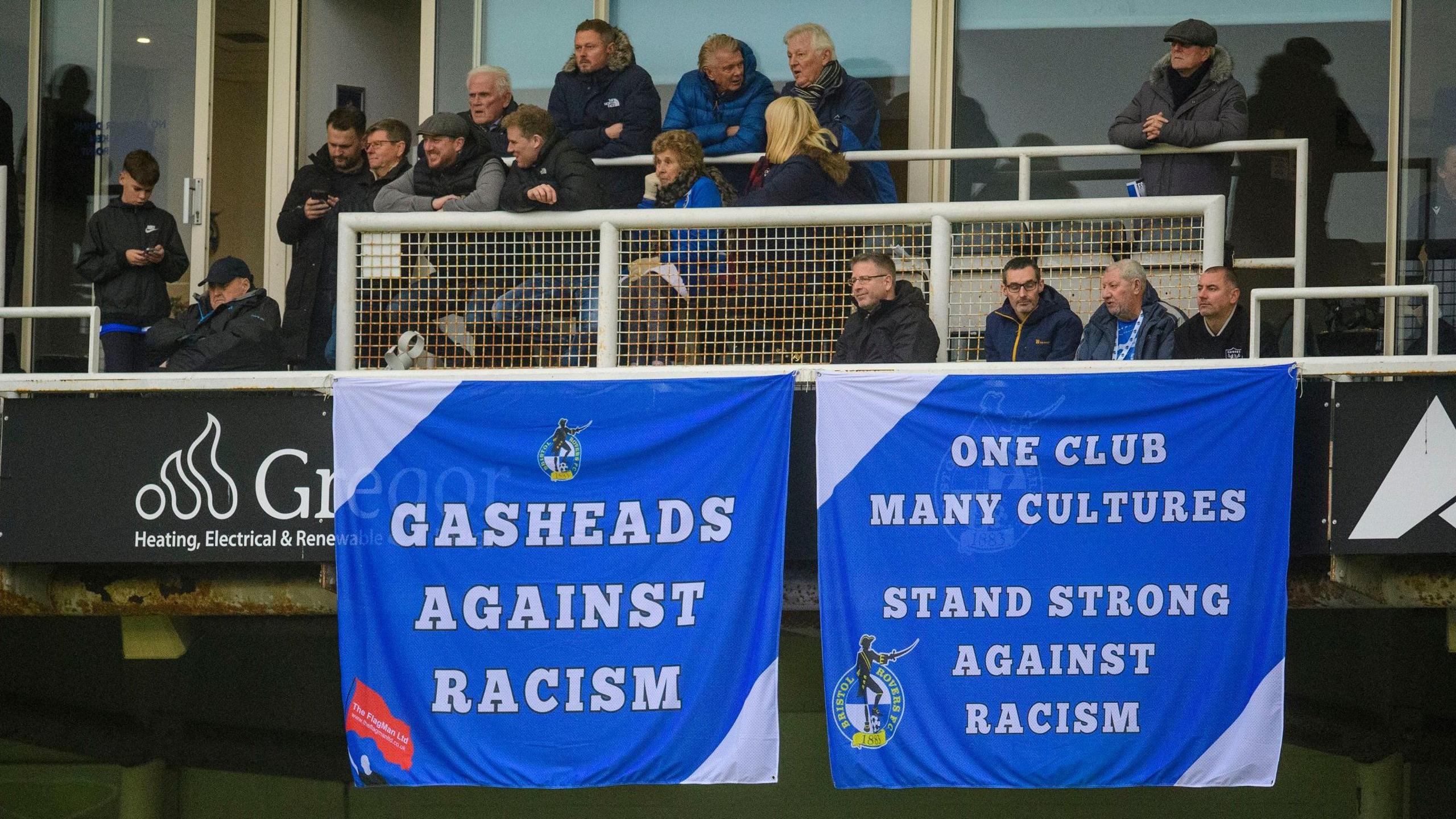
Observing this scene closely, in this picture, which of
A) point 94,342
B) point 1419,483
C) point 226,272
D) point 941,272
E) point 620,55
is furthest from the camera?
point 620,55

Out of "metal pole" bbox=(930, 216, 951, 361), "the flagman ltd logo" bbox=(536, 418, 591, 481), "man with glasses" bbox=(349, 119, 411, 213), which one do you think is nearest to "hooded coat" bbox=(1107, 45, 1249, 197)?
"metal pole" bbox=(930, 216, 951, 361)

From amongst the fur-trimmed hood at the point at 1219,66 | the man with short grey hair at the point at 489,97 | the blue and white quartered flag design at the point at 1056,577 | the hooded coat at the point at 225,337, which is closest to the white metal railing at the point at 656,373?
the blue and white quartered flag design at the point at 1056,577

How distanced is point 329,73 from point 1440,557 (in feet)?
22.6

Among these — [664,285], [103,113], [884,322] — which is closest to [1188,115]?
[884,322]

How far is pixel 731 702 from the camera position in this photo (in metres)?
7.06

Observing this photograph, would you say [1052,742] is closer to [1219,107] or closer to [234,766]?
[1219,107]

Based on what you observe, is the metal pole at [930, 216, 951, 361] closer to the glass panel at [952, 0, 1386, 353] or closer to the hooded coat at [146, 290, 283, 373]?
the glass panel at [952, 0, 1386, 353]

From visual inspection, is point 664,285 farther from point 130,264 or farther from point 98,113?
point 98,113

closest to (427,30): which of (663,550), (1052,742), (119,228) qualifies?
(119,228)

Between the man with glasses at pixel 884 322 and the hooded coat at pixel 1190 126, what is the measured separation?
64.5 inches

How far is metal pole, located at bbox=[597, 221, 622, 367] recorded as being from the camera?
7422 mm

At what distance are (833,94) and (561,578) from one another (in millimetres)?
2952

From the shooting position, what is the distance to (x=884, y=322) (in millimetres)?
7199

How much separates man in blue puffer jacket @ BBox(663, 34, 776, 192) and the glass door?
3.28m
